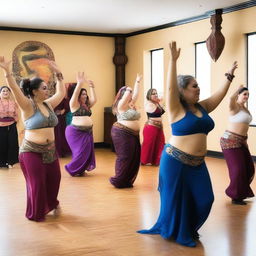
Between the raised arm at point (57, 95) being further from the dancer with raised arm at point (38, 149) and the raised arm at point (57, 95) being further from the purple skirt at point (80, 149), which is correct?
the purple skirt at point (80, 149)

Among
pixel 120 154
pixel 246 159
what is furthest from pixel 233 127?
pixel 120 154

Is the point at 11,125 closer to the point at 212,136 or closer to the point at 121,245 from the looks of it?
the point at 212,136

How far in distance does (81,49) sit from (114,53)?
0.88m

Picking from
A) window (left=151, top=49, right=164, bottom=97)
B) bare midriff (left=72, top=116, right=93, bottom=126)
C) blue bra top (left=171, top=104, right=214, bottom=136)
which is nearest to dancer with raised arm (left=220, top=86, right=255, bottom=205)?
blue bra top (left=171, top=104, right=214, bottom=136)

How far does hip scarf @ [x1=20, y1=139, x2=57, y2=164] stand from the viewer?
4.25 meters

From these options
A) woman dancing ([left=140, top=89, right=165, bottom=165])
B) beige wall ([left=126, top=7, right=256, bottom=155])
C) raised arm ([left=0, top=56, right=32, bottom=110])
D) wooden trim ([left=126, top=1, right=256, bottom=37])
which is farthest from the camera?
woman dancing ([left=140, top=89, right=165, bottom=165])

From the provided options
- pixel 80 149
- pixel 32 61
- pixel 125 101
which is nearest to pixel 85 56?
pixel 32 61

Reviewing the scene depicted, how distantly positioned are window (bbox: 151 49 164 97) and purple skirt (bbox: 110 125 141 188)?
4.47m

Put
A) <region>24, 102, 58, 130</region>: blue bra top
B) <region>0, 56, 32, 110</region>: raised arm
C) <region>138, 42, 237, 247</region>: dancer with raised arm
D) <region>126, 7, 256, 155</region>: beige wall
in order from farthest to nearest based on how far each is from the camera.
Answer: <region>126, 7, 256, 155</region>: beige wall, <region>24, 102, 58, 130</region>: blue bra top, <region>0, 56, 32, 110</region>: raised arm, <region>138, 42, 237, 247</region>: dancer with raised arm

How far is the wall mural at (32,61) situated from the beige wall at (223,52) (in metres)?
2.05

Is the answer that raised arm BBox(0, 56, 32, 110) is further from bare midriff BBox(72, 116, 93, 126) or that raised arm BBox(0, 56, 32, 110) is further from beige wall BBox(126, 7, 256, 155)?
beige wall BBox(126, 7, 256, 155)

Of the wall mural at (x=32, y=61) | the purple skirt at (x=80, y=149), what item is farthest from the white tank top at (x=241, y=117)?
the wall mural at (x=32, y=61)

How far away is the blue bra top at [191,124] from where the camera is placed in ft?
11.3

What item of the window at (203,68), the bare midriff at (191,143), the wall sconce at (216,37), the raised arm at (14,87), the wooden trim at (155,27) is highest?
the wooden trim at (155,27)
